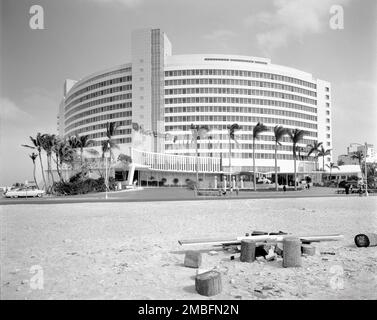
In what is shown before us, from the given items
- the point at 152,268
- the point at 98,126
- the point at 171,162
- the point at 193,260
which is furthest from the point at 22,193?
the point at 98,126

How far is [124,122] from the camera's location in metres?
105

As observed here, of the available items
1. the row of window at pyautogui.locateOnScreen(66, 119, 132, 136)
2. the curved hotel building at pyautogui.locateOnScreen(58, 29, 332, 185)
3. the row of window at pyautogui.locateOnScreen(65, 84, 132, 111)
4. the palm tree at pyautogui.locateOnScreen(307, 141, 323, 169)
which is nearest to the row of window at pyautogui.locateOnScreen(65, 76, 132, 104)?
the curved hotel building at pyautogui.locateOnScreen(58, 29, 332, 185)

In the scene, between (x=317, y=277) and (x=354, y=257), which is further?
(x=354, y=257)

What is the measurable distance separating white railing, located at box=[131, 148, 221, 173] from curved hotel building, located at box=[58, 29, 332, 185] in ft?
1.11

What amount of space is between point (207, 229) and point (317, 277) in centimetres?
603

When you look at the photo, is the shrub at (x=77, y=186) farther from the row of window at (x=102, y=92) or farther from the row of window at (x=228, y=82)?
the row of window at (x=102, y=92)

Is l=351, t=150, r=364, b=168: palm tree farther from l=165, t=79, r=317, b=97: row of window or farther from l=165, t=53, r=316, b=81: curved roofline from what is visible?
l=165, t=53, r=316, b=81: curved roofline

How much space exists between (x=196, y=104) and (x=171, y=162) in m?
21.3

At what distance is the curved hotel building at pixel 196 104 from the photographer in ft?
329

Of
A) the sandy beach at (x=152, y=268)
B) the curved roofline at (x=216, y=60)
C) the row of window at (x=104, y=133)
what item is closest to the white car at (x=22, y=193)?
the sandy beach at (x=152, y=268)

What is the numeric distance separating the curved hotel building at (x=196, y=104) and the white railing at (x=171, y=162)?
0.34 m

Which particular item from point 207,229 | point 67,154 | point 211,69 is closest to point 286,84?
point 211,69
